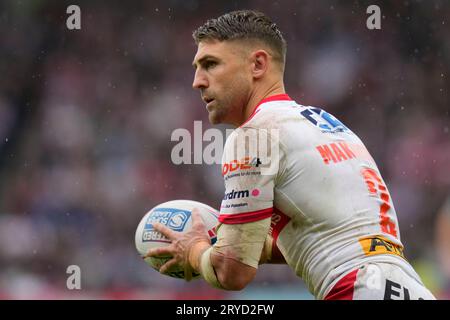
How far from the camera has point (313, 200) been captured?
325 centimetres

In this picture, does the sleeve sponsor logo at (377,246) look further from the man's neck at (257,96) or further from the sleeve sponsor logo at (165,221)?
the sleeve sponsor logo at (165,221)

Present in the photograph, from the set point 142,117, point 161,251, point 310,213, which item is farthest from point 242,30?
point 142,117

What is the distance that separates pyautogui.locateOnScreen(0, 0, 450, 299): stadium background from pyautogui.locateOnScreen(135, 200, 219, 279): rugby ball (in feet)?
15.4

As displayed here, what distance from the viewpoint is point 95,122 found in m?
11.2

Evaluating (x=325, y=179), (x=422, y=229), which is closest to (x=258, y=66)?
(x=325, y=179)

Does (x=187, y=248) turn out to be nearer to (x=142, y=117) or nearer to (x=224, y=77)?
(x=224, y=77)

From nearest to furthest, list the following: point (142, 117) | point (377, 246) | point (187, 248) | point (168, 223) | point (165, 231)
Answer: point (377, 246) < point (187, 248) < point (165, 231) < point (168, 223) < point (142, 117)

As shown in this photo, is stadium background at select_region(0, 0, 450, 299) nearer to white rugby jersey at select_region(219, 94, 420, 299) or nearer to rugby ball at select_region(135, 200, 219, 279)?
rugby ball at select_region(135, 200, 219, 279)

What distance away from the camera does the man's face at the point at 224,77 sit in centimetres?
366

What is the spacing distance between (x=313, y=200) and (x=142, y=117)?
8.19m

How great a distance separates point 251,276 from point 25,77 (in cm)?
891

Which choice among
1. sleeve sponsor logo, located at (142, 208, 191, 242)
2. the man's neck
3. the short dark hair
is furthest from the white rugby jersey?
sleeve sponsor logo, located at (142, 208, 191, 242)

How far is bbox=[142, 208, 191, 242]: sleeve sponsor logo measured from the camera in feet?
12.9
